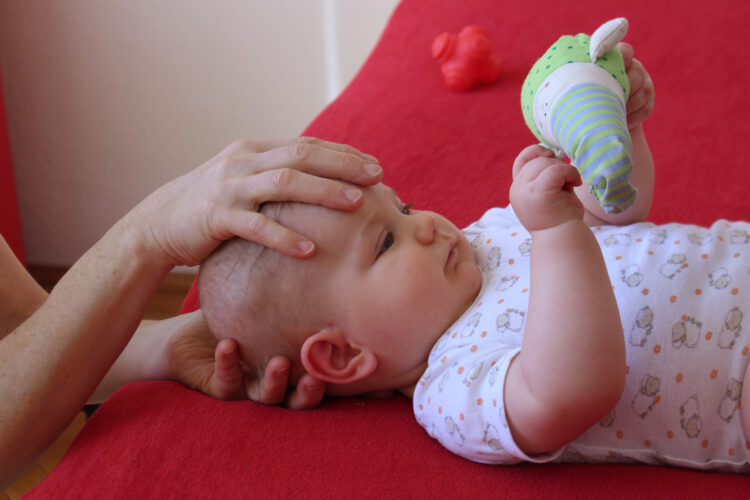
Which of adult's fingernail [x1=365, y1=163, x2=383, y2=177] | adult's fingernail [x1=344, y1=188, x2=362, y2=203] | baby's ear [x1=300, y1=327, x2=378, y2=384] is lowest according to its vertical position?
baby's ear [x1=300, y1=327, x2=378, y2=384]

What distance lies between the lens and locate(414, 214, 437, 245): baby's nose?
1.00 meters

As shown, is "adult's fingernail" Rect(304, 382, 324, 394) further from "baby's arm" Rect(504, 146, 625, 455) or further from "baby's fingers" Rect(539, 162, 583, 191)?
"baby's fingers" Rect(539, 162, 583, 191)

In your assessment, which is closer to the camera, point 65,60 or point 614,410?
point 614,410

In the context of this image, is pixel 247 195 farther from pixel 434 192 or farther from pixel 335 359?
pixel 434 192

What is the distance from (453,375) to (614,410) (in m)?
0.19

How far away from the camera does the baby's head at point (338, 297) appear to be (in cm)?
95

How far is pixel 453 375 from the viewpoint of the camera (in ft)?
2.94

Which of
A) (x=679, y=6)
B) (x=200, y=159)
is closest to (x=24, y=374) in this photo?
(x=679, y=6)

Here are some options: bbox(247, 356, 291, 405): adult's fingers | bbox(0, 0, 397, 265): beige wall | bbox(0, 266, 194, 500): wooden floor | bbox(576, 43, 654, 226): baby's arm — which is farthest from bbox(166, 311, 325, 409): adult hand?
bbox(0, 0, 397, 265): beige wall

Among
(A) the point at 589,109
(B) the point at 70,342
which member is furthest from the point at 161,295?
(A) the point at 589,109

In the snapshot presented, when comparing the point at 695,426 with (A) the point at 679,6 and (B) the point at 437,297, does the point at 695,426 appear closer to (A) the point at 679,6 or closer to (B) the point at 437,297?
(B) the point at 437,297

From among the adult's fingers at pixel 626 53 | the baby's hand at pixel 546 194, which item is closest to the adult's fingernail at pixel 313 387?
the baby's hand at pixel 546 194

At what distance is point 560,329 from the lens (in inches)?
30.6

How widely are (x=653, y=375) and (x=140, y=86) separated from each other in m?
2.17
